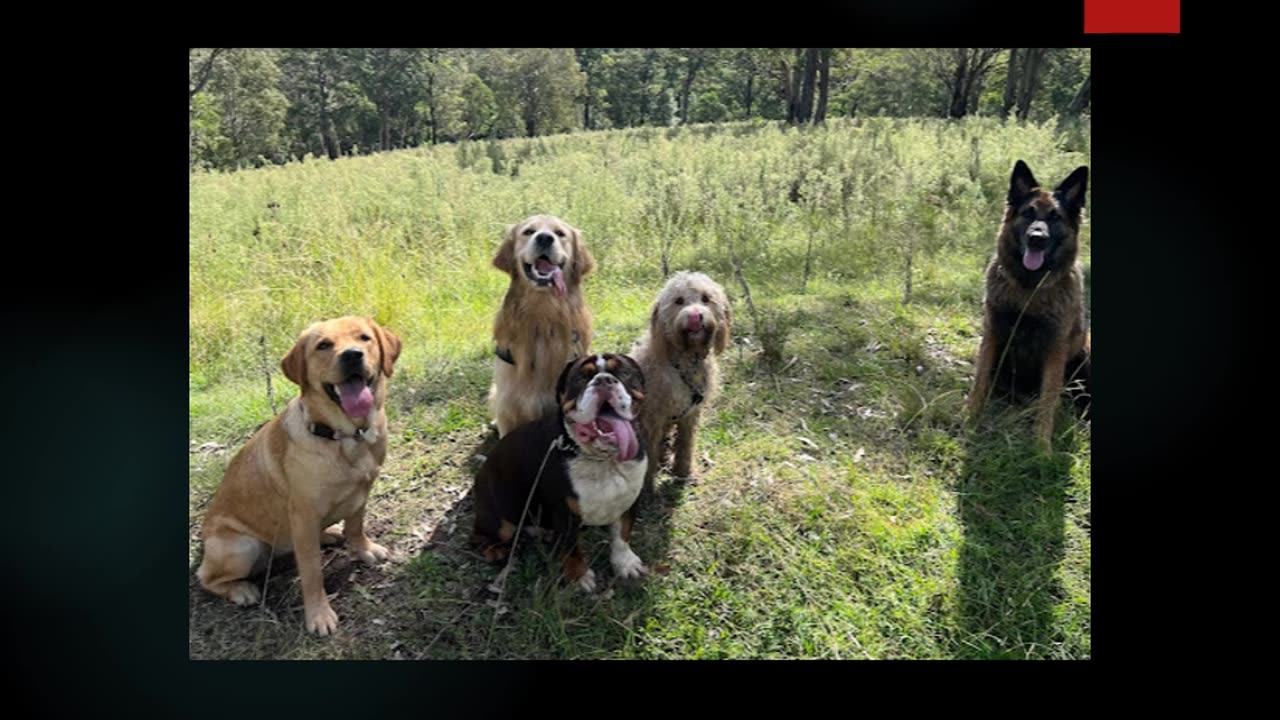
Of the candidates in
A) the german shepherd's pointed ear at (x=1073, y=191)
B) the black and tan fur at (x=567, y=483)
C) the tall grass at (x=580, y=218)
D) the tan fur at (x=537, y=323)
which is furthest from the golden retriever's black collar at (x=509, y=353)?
the german shepherd's pointed ear at (x=1073, y=191)

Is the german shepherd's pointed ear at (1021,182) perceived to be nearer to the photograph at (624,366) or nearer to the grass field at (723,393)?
the photograph at (624,366)

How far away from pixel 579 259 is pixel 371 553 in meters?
1.78

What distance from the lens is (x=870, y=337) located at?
17.8 ft

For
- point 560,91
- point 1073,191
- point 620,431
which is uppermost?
point 560,91

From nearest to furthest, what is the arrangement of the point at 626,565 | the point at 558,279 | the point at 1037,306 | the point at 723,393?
the point at 626,565
the point at 558,279
the point at 1037,306
the point at 723,393

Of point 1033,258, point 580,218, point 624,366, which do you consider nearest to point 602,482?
point 624,366

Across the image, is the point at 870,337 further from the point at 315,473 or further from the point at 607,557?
the point at 315,473

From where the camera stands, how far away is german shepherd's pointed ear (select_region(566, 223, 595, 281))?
4090 mm

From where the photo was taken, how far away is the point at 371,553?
3785 mm

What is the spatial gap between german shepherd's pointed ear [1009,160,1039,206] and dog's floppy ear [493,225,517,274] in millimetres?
2695

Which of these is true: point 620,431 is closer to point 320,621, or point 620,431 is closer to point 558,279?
point 558,279

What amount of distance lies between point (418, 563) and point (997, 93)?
6.02 metres

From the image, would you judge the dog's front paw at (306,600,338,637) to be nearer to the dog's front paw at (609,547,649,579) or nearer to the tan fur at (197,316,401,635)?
the tan fur at (197,316,401,635)
